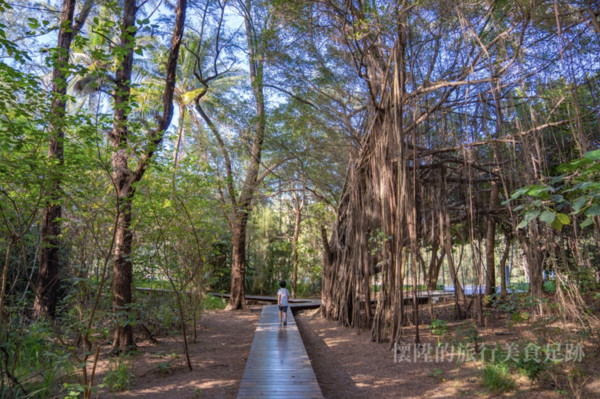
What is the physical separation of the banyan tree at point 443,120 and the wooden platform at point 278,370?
1.49 meters

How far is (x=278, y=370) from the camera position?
4543mm

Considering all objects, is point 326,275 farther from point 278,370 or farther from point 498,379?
point 498,379

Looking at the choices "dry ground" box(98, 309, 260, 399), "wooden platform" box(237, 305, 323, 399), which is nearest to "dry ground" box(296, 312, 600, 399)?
"wooden platform" box(237, 305, 323, 399)

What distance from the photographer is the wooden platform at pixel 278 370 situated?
12.3 feet

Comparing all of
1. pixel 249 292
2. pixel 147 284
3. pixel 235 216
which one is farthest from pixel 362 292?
pixel 249 292

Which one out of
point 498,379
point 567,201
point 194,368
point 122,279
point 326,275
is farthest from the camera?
point 326,275

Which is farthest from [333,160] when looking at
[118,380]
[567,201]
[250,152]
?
[567,201]

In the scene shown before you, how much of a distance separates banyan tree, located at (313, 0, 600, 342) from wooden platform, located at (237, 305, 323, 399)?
4.88 feet

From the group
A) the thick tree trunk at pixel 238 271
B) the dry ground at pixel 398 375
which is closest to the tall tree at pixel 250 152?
the thick tree trunk at pixel 238 271

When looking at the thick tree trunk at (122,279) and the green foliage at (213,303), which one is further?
the green foliage at (213,303)

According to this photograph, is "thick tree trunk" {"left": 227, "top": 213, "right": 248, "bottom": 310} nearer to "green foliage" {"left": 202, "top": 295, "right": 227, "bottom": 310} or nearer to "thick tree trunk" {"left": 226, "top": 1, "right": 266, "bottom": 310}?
"thick tree trunk" {"left": 226, "top": 1, "right": 266, "bottom": 310}

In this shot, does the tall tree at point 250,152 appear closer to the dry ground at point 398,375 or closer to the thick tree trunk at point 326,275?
the thick tree trunk at point 326,275

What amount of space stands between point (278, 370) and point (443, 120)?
4.32m

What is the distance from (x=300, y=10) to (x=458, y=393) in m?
5.99
